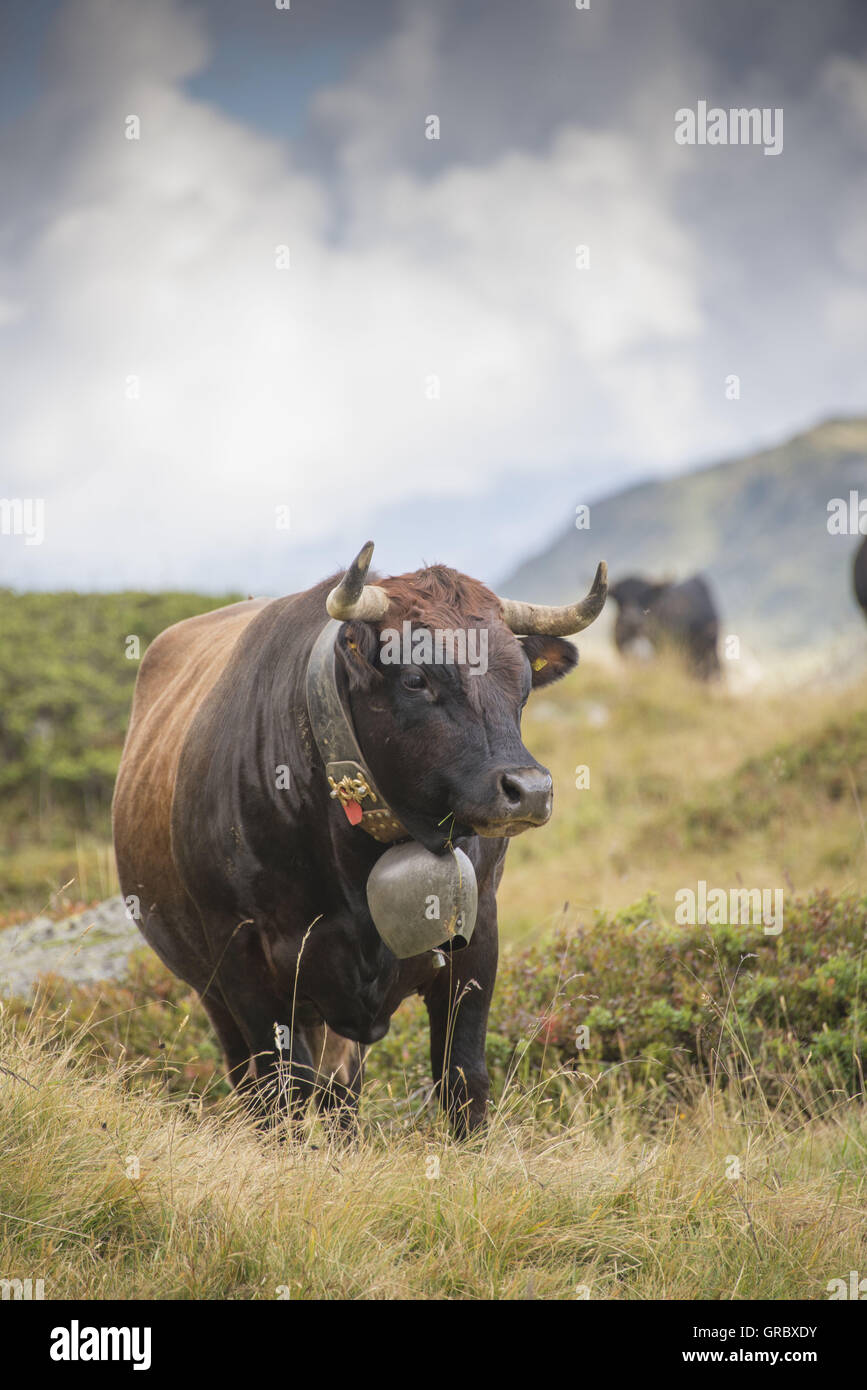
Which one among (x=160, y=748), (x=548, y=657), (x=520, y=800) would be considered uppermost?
(x=548, y=657)

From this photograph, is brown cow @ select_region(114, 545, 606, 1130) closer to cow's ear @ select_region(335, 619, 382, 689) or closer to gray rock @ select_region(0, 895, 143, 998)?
cow's ear @ select_region(335, 619, 382, 689)

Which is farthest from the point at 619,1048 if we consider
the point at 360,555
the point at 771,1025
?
the point at 360,555

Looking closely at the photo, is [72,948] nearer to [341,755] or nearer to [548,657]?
[341,755]

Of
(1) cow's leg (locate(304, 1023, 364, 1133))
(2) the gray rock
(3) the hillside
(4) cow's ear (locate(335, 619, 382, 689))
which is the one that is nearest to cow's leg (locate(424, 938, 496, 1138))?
(1) cow's leg (locate(304, 1023, 364, 1133))

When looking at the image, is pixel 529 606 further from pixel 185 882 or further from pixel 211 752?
pixel 185 882

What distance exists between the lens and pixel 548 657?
4.52 meters

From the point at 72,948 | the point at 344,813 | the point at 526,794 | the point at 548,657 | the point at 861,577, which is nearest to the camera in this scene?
the point at 526,794

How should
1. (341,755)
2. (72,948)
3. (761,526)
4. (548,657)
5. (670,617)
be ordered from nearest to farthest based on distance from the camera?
1. (341,755)
2. (548,657)
3. (72,948)
4. (670,617)
5. (761,526)

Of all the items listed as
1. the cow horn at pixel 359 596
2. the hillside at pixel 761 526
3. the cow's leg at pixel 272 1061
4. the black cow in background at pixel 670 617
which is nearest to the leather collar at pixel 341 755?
the cow horn at pixel 359 596

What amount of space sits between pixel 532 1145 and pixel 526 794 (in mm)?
1650

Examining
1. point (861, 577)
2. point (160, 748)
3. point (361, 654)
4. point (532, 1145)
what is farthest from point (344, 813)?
point (861, 577)

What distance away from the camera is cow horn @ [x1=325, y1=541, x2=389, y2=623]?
3781 millimetres

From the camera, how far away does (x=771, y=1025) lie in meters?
6.04

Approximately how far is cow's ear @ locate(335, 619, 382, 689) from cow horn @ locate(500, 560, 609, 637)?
0.54 m
